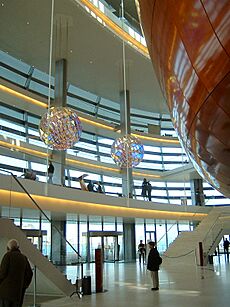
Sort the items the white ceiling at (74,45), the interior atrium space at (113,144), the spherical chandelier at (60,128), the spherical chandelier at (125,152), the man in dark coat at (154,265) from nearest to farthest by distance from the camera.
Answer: the interior atrium space at (113,144) < the man in dark coat at (154,265) < the spherical chandelier at (60,128) < the spherical chandelier at (125,152) < the white ceiling at (74,45)

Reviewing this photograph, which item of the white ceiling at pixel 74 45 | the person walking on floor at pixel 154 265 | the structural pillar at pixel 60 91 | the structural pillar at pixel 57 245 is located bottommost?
the person walking on floor at pixel 154 265

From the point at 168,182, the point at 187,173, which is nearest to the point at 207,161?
the point at 187,173

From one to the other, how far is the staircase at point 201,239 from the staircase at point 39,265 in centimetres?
1100

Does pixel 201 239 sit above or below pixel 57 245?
below

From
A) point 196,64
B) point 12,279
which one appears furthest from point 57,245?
point 196,64

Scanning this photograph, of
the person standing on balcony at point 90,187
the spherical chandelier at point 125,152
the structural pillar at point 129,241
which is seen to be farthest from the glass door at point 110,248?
the spherical chandelier at point 125,152

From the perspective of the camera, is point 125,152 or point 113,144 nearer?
point 125,152

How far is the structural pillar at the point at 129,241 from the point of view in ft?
92.0

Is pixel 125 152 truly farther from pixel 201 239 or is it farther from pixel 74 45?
pixel 201 239

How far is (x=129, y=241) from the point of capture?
28.1m

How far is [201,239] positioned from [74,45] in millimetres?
13428

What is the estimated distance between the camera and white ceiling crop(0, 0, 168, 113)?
18.0 m

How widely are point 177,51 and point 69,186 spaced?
46.9 feet

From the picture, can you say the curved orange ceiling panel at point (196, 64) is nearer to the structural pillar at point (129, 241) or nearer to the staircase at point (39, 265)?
the staircase at point (39, 265)
